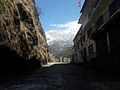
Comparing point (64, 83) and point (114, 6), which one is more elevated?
point (114, 6)

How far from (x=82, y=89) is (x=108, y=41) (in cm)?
1442

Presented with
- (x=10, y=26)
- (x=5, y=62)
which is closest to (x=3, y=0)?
(x=10, y=26)

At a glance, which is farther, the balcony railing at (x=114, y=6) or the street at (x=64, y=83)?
the balcony railing at (x=114, y=6)

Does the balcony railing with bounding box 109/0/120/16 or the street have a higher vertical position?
the balcony railing with bounding box 109/0/120/16

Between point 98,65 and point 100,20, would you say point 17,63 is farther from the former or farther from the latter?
point 100,20

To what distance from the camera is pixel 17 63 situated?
2169 cm

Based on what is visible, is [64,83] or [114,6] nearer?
[64,83]

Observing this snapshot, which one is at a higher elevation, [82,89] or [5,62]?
[5,62]

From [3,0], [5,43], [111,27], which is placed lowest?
[5,43]

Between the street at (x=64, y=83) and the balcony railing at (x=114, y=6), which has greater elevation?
the balcony railing at (x=114, y=6)

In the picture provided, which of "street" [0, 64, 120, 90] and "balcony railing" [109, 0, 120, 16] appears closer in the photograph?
"street" [0, 64, 120, 90]

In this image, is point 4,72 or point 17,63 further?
point 17,63

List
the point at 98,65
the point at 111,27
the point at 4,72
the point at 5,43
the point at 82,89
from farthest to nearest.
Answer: the point at 98,65, the point at 111,27, the point at 5,43, the point at 4,72, the point at 82,89

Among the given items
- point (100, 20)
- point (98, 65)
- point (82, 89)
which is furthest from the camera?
point (100, 20)
